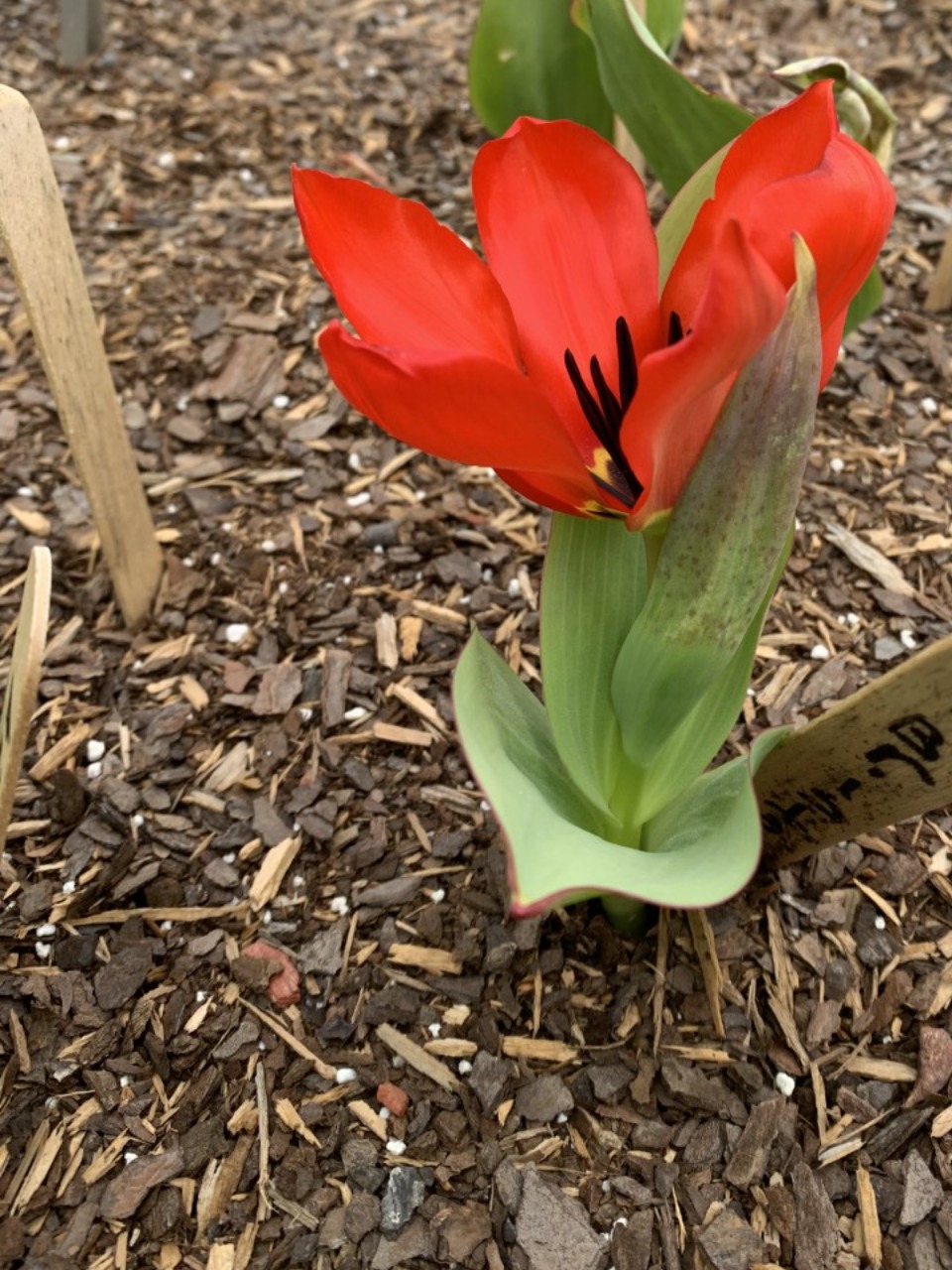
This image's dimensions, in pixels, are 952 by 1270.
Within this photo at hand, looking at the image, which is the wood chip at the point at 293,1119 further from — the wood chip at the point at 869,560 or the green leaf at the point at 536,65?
the green leaf at the point at 536,65

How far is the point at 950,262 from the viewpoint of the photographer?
1.44 m

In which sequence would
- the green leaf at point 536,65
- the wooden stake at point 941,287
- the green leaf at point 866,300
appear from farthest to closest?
the wooden stake at point 941,287 < the green leaf at point 536,65 < the green leaf at point 866,300

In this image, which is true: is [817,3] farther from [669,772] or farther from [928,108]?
[669,772]

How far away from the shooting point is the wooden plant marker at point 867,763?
65cm

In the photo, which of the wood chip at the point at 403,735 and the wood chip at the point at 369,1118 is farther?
the wood chip at the point at 403,735

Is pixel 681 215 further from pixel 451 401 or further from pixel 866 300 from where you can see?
pixel 866 300

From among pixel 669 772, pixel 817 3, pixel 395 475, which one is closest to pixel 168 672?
pixel 395 475

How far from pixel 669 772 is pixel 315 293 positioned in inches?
38.6

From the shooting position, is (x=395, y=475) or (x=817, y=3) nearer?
(x=395, y=475)

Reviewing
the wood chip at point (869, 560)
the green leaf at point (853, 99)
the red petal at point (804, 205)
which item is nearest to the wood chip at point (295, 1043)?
the red petal at point (804, 205)

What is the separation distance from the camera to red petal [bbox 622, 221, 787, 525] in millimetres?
444

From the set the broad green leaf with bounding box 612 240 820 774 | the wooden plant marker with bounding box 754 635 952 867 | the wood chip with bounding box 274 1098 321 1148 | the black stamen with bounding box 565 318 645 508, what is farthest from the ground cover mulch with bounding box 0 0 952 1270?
the black stamen with bounding box 565 318 645 508

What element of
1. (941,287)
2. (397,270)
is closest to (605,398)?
(397,270)

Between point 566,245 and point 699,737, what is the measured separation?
0.32 m
